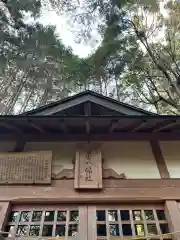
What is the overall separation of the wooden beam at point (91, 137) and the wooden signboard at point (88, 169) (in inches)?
17.1

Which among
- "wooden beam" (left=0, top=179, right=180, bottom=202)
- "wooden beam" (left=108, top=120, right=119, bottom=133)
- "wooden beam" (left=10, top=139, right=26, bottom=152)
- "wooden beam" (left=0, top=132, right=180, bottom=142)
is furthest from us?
"wooden beam" (left=0, top=132, right=180, bottom=142)

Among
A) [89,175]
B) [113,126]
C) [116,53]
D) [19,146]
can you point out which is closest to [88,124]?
[113,126]

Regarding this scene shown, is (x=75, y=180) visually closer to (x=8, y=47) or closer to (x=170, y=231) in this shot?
(x=170, y=231)

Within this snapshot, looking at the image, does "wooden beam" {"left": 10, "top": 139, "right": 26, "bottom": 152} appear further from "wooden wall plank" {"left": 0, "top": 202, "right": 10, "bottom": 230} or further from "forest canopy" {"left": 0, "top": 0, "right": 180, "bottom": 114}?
"forest canopy" {"left": 0, "top": 0, "right": 180, "bottom": 114}

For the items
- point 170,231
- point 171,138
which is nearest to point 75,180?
point 170,231

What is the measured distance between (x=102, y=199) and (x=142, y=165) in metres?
1.13

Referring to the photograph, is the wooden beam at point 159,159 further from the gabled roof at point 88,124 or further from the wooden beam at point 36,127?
the wooden beam at point 36,127

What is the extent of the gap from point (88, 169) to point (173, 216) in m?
1.68

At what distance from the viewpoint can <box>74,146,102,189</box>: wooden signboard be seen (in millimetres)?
4316

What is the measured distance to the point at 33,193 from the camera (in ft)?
14.1

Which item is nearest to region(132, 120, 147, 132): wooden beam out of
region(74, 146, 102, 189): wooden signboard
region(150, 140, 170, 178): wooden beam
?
region(150, 140, 170, 178): wooden beam

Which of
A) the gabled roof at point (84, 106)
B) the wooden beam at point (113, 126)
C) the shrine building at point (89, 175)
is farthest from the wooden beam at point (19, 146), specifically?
the wooden beam at point (113, 126)

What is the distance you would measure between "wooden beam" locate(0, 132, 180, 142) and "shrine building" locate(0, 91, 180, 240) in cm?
2

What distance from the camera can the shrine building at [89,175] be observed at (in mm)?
4051
